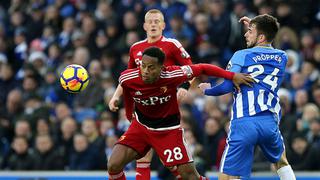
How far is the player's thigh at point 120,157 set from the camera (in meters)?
11.1

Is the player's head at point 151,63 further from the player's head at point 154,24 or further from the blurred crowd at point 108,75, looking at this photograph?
the blurred crowd at point 108,75

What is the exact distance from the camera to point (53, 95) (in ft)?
61.0

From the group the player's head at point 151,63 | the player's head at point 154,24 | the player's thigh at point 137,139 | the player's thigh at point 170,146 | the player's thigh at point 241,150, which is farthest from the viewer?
the player's head at point 154,24

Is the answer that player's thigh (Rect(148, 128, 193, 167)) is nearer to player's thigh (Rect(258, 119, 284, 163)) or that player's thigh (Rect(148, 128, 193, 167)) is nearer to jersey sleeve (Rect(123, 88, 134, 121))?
jersey sleeve (Rect(123, 88, 134, 121))

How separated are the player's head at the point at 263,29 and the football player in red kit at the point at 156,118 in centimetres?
58

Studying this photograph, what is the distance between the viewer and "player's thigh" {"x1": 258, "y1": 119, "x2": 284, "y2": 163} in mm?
10398

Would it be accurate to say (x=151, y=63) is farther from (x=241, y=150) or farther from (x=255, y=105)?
(x=241, y=150)

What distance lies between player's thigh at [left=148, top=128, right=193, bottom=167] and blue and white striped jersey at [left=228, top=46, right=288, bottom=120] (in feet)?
3.02

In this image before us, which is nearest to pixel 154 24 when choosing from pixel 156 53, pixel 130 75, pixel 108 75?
pixel 130 75

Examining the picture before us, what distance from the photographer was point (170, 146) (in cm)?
1111

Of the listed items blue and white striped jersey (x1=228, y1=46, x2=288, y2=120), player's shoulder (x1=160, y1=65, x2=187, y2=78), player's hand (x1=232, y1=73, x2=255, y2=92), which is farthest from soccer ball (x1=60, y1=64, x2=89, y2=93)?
player's hand (x1=232, y1=73, x2=255, y2=92)

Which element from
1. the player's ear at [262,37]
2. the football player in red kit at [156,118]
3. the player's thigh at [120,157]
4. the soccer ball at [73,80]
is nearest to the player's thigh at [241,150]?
the football player in red kit at [156,118]

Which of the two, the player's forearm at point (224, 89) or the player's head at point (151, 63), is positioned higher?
the player's head at point (151, 63)

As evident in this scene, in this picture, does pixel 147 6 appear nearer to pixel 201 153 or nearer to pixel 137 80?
pixel 201 153
